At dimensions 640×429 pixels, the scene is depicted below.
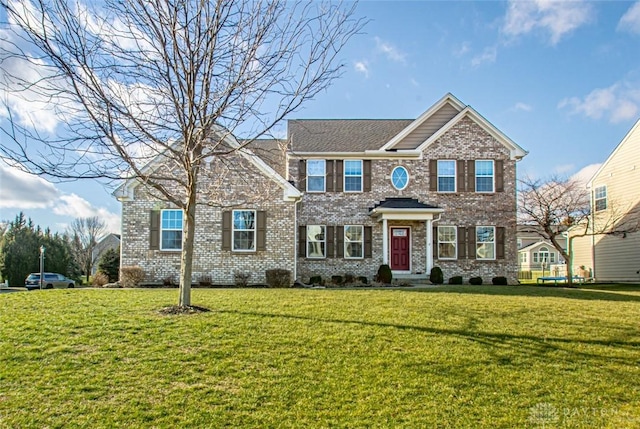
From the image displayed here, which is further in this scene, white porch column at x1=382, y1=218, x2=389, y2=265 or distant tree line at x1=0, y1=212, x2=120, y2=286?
distant tree line at x1=0, y1=212, x2=120, y2=286

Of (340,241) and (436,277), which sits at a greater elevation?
(340,241)

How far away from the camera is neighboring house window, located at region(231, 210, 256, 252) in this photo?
57.5 ft

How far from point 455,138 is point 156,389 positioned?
1767 cm

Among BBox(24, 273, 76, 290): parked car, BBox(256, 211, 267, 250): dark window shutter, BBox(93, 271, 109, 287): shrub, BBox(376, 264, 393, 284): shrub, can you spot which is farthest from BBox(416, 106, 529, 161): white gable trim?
BBox(24, 273, 76, 290): parked car

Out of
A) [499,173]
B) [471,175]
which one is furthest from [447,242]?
[499,173]

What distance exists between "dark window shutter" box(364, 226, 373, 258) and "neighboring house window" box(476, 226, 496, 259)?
471cm

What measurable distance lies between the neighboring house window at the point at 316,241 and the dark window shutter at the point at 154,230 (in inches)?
245

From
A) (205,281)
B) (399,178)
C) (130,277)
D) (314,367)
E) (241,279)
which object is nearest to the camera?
(314,367)

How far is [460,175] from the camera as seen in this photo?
20.5 metres

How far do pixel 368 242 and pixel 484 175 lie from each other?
5.97m

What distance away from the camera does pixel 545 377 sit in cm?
653

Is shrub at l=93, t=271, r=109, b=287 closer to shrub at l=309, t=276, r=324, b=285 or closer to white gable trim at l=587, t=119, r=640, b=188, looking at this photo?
shrub at l=309, t=276, r=324, b=285

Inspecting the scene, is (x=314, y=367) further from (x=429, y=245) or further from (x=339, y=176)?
(x=339, y=176)

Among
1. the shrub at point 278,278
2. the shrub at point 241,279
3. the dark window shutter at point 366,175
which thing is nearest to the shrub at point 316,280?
the shrub at point 278,278
